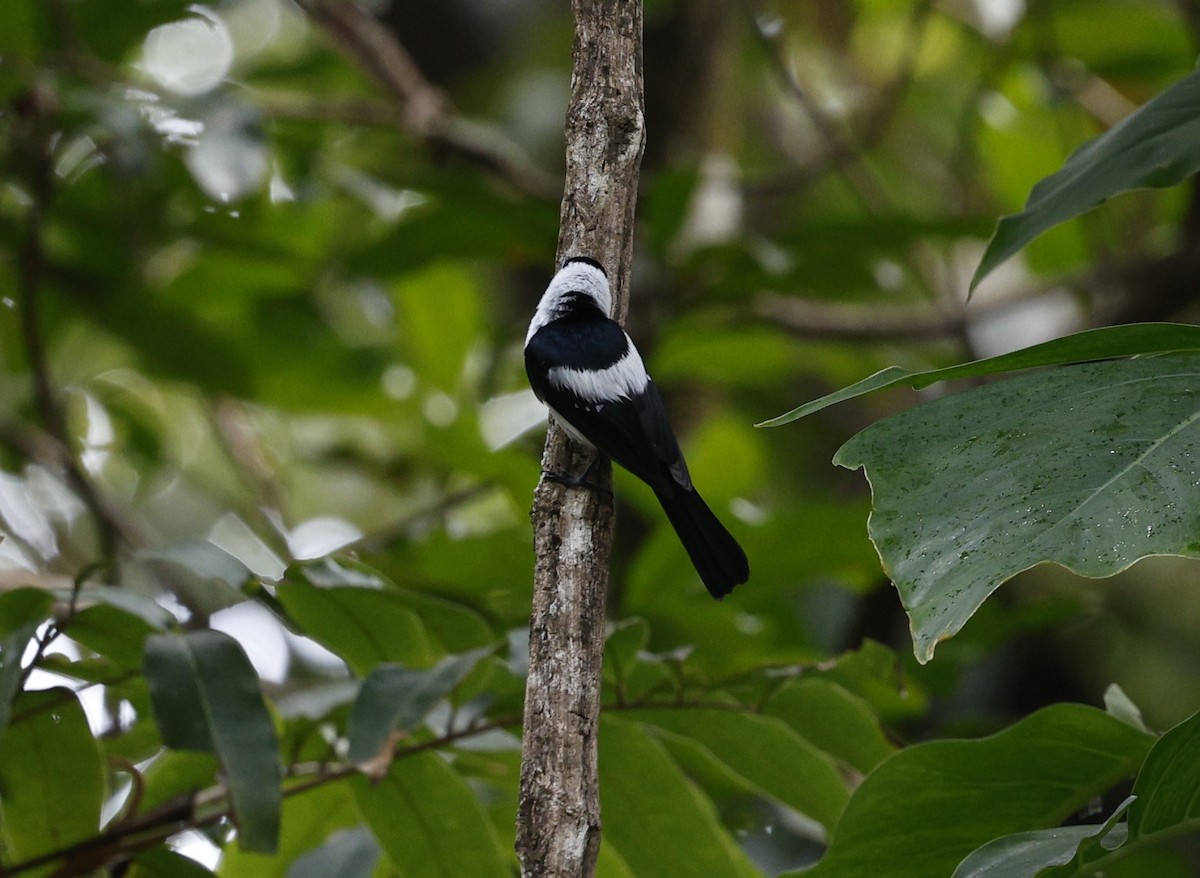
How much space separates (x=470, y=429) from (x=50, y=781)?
1.22 m

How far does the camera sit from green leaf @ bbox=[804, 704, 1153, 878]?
137cm

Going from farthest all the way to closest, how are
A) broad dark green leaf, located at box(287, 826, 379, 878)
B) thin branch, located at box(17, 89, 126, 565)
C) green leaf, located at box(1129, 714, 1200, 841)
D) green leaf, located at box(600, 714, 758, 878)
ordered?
thin branch, located at box(17, 89, 126, 565) < broad dark green leaf, located at box(287, 826, 379, 878) < green leaf, located at box(600, 714, 758, 878) < green leaf, located at box(1129, 714, 1200, 841)

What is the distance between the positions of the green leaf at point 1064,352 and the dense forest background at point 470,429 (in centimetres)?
46

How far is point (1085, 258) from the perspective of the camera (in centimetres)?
406

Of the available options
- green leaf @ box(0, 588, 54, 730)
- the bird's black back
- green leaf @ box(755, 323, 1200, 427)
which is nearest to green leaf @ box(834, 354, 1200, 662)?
green leaf @ box(755, 323, 1200, 427)

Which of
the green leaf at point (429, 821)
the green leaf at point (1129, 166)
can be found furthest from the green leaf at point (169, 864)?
the green leaf at point (1129, 166)

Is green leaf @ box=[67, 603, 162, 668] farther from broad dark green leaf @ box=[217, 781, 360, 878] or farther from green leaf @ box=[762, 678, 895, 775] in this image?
green leaf @ box=[762, 678, 895, 775]

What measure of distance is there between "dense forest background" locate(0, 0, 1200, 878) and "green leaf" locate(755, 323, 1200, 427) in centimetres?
46

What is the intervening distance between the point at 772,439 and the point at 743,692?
2.81 metres

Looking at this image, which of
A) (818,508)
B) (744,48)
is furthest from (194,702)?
(744,48)

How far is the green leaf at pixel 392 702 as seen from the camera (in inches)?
56.4

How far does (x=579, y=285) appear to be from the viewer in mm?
1631

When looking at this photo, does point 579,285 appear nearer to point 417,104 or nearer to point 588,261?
point 588,261

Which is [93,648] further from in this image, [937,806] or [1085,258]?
[1085,258]
